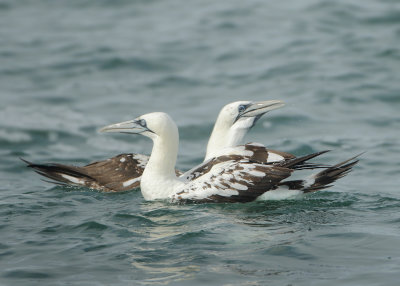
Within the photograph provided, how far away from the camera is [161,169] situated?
35.7 ft

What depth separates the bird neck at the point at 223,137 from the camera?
12039 millimetres

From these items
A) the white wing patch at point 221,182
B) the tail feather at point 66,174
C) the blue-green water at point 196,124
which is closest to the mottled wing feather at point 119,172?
the tail feather at point 66,174

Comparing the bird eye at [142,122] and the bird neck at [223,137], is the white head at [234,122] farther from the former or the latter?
the bird eye at [142,122]

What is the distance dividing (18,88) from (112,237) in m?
11.0

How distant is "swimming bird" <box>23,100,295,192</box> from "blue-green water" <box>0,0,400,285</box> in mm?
265

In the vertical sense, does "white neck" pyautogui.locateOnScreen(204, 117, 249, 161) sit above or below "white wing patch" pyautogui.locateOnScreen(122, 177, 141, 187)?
above

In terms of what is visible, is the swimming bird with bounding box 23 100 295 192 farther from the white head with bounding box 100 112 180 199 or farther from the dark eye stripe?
the white head with bounding box 100 112 180 199

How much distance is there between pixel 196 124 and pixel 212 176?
6.28m

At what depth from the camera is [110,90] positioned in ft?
63.7

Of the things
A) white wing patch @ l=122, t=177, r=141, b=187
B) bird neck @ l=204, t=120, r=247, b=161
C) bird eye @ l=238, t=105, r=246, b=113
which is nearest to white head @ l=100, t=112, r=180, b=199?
white wing patch @ l=122, t=177, r=141, b=187

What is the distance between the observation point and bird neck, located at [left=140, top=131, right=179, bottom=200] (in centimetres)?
1082

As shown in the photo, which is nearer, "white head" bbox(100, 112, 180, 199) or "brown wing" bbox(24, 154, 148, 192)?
"white head" bbox(100, 112, 180, 199)

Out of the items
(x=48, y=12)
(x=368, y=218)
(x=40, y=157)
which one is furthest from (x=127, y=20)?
(x=368, y=218)

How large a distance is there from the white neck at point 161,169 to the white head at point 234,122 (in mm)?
1212
